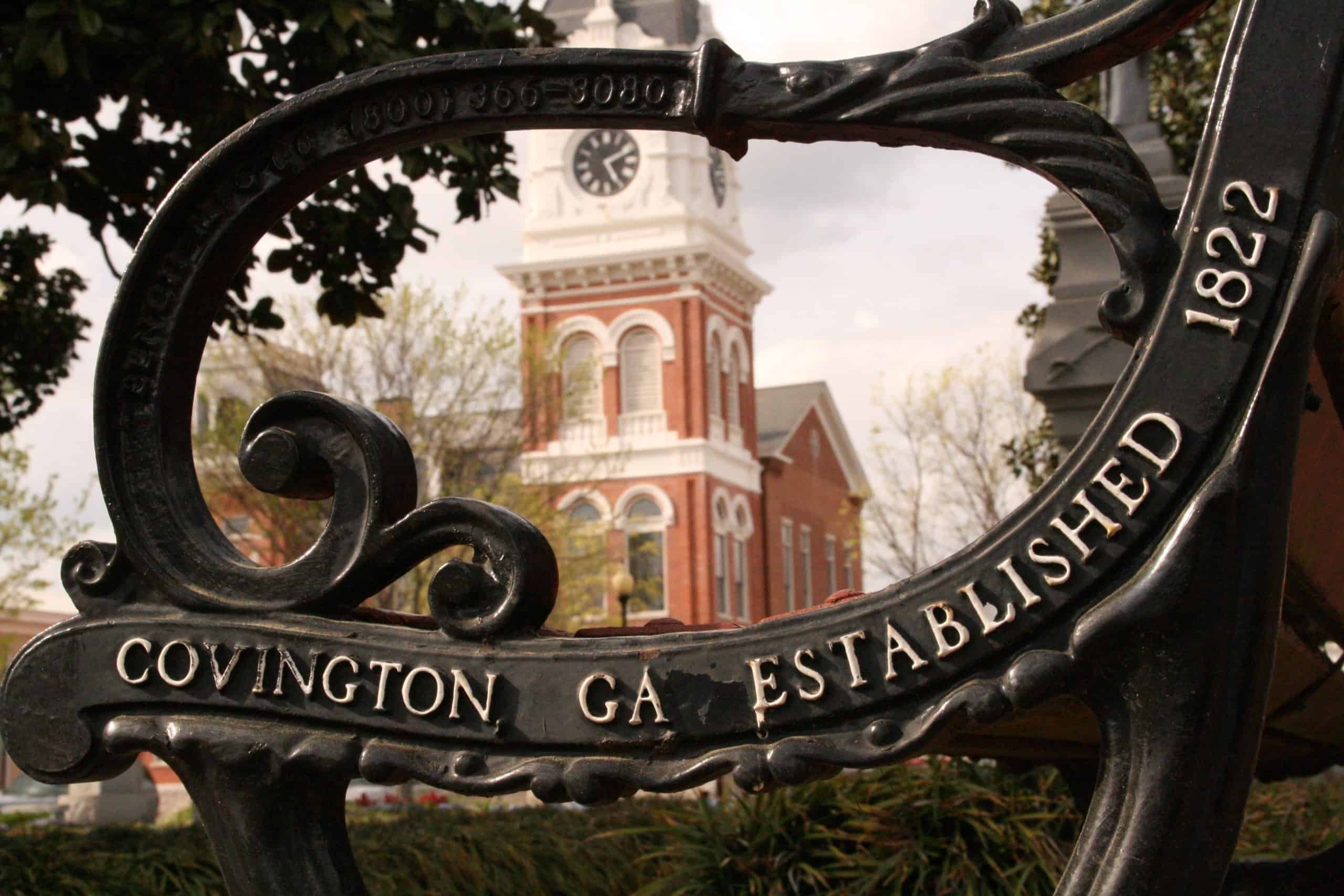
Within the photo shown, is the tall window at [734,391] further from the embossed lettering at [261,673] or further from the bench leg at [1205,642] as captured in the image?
the bench leg at [1205,642]

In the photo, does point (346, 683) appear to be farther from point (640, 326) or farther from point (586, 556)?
point (640, 326)

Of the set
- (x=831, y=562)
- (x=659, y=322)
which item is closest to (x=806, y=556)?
(x=831, y=562)

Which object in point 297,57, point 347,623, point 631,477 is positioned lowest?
point 347,623

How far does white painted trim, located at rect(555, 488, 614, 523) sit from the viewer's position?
31344 millimetres

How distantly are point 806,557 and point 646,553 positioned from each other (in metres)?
11.5

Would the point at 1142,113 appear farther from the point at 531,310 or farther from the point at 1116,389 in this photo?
the point at 531,310

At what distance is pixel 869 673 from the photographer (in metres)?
1.39

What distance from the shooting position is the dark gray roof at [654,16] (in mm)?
44031

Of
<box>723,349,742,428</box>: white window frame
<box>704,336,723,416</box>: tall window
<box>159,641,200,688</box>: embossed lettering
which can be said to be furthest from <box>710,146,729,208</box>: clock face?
<box>159,641,200,688</box>: embossed lettering

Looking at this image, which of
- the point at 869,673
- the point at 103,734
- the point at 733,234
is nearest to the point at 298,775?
the point at 103,734

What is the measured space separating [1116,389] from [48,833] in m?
4.98

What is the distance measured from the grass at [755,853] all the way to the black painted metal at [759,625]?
8.84ft

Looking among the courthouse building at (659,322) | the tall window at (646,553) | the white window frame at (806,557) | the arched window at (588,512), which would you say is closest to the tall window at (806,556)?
the white window frame at (806,557)

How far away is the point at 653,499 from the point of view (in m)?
41.1
